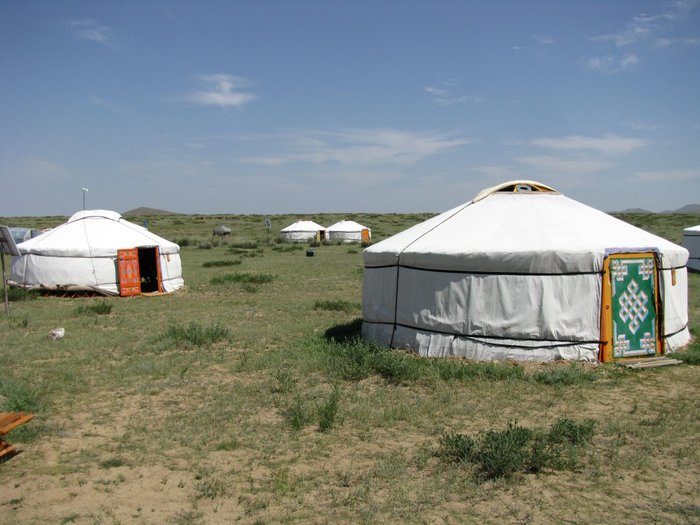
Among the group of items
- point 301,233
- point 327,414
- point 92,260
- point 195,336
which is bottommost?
point 327,414

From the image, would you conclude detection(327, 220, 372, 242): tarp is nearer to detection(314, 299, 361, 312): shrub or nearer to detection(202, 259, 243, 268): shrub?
detection(202, 259, 243, 268): shrub

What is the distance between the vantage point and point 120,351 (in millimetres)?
8633

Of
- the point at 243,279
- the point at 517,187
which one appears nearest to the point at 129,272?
the point at 243,279

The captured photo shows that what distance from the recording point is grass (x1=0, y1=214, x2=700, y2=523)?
13.1 feet

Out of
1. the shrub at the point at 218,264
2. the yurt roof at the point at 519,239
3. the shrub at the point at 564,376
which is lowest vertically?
the shrub at the point at 564,376

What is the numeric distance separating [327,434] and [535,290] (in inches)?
139

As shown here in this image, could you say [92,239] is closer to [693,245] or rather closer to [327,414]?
[327,414]

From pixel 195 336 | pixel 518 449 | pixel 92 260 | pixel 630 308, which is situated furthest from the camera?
pixel 92 260

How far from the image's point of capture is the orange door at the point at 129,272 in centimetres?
1473

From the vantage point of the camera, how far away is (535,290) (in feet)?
24.3

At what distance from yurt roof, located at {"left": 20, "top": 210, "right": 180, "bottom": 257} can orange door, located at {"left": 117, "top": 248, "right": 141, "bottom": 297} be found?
25cm

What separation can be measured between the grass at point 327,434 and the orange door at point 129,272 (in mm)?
5341

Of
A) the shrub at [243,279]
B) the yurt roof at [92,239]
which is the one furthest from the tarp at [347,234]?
the yurt roof at [92,239]

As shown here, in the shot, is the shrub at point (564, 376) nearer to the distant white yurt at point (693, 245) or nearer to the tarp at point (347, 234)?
the distant white yurt at point (693, 245)
